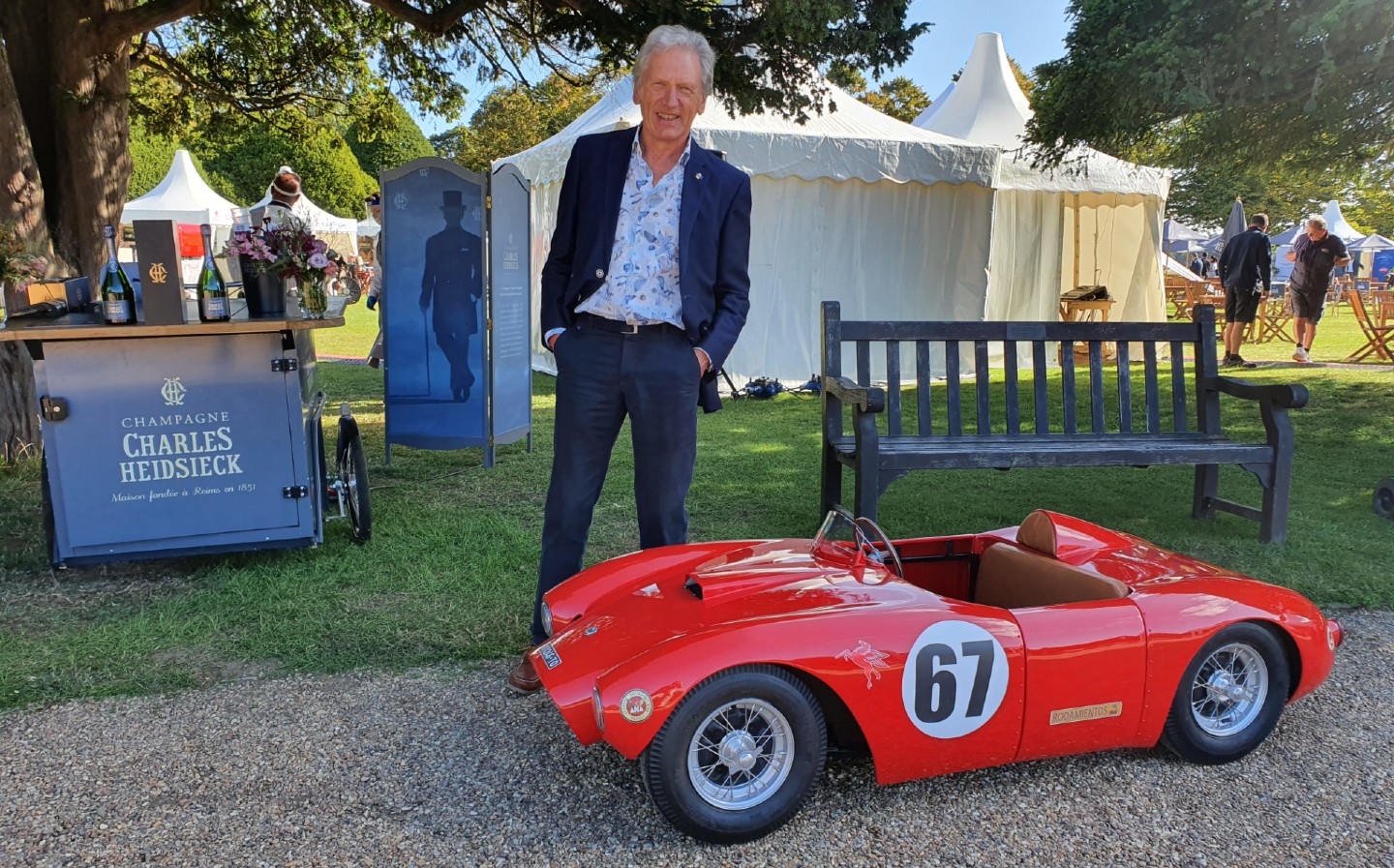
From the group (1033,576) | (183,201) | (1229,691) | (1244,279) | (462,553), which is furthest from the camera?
(183,201)

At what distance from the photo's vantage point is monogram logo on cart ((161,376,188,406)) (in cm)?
399

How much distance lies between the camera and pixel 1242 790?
268 cm

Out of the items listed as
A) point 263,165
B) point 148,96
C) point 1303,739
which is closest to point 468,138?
point 263,165

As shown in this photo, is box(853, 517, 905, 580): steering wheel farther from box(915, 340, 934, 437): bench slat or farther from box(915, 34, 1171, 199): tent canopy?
box(915, 34, 1171, 199): tent canopy

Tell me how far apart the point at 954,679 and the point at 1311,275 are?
12.7 meters

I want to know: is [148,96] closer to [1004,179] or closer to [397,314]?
[397,314]

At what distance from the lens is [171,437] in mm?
4039

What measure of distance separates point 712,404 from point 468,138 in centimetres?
3463

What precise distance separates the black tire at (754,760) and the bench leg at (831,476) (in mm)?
2551

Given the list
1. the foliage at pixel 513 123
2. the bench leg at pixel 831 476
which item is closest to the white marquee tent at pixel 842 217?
the bench leg at pixel 831 476

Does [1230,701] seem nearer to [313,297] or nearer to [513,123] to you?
[313,297]

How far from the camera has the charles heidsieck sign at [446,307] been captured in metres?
6.63

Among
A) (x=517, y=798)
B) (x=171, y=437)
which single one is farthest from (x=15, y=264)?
(x=517, y=798)

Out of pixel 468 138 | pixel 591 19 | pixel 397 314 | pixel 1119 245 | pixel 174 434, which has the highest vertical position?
pixel 468 138
